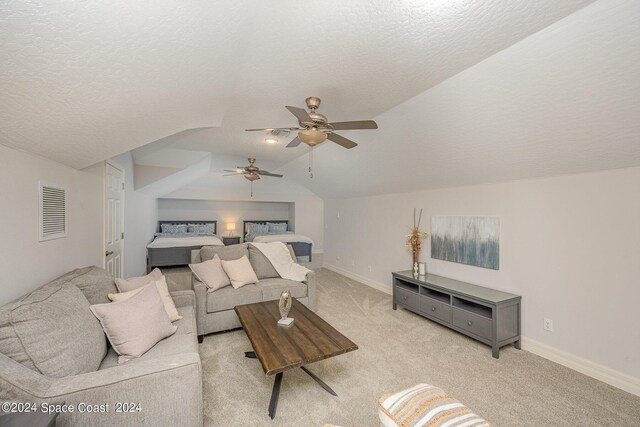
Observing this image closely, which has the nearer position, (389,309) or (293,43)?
(293,43)

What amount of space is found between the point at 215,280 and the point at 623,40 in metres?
3.84

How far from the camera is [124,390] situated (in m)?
1.27

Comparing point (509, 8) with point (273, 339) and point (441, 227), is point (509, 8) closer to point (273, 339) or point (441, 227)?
point (273, 339)

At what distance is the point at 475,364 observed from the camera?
252 centimetres

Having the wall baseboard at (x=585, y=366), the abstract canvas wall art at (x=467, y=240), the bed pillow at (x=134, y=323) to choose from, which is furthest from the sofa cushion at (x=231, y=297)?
the wall baseboard at (x=585, y=366)

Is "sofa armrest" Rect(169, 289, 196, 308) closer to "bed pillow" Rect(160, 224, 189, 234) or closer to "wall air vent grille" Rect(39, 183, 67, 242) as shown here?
"wall air vent grille" Rect(39, 183, 67, 242)

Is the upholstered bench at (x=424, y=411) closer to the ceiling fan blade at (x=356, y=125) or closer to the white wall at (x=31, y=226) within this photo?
the ceiling fan blade at (x=356, y=125)

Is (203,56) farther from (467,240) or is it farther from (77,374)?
(467,240)

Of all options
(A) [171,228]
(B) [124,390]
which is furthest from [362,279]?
(A) [171,228]

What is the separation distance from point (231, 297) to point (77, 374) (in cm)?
180

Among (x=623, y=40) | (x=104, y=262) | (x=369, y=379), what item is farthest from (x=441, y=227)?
(x=104, y=262)

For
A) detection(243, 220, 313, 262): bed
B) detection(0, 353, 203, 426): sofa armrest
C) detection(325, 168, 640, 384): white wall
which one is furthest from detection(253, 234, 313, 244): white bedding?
detection(0, 353, 203, 426): sofa armrest

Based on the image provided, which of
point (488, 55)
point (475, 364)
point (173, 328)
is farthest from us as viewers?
point (475, 364)

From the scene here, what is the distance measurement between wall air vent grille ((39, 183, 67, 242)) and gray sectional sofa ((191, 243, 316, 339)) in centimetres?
133
